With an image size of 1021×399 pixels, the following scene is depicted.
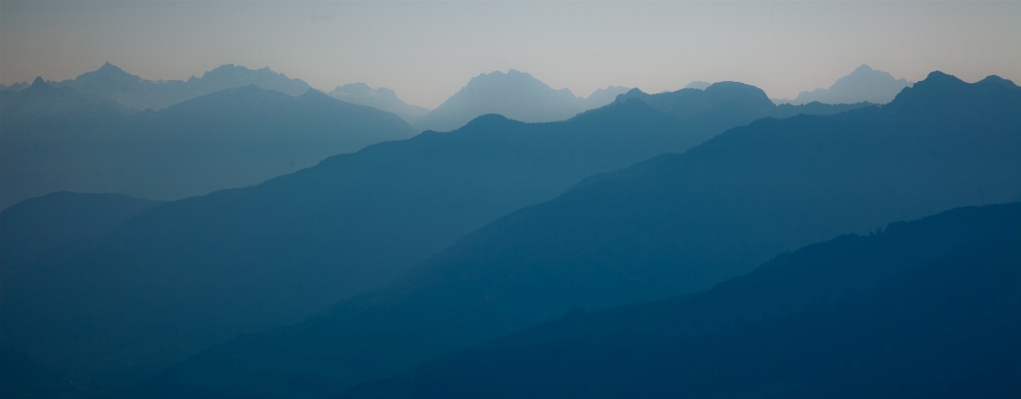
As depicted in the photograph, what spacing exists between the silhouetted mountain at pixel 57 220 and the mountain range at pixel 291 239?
10.3 m

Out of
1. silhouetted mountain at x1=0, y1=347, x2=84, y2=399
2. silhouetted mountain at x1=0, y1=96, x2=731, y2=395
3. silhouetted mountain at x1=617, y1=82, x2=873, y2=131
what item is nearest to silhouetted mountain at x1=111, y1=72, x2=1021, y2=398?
silhouetted mountain at x1=0, y1=96, x2=731, y2=395

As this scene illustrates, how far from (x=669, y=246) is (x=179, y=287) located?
105 meters

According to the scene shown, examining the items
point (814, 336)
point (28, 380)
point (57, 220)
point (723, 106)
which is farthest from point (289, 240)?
point (723, 106)

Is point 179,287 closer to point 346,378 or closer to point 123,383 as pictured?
point 123,383

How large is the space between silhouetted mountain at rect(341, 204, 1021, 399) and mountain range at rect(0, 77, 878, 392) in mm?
60747

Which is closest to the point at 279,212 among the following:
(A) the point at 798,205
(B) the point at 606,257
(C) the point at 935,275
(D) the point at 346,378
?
(D) the point at 346,378

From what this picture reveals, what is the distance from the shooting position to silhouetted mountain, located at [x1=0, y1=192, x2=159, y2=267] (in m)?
165

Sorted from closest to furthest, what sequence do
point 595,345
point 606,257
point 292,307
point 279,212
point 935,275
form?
point 935,275
point 595,345
point 606,257
point 292,307
point 279,212

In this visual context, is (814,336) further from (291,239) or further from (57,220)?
(57,220)

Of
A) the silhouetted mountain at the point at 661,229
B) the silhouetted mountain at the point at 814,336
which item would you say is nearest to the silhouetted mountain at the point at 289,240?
the silhouetted mountain at the point at 661,229

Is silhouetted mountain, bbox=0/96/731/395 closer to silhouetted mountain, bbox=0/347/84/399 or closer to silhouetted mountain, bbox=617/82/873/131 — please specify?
silhouetted mountain, bbox=0/347/84/399

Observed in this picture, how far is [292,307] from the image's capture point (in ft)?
431

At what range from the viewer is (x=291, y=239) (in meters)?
146

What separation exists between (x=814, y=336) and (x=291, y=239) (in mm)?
114812
